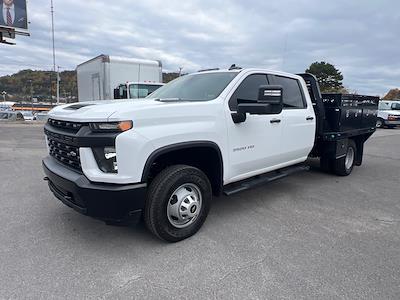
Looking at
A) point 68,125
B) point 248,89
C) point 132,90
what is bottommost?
point 68,125

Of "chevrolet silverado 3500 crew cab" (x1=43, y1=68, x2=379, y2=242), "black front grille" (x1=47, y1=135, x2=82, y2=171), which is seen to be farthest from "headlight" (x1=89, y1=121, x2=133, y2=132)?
"black front grille" (x1=47, y1=135, x2=82, y2=171)

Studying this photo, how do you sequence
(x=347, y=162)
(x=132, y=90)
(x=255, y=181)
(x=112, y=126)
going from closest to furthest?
Answer: (x=112, y=126) < (x=255, y=181) < (x=347, y=162) < (x=132, y=90)

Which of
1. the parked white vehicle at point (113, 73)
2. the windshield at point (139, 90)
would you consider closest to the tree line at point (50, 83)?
the parked white vehicle at point (113, 73)

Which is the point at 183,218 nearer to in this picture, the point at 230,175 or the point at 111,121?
the point at 230,175

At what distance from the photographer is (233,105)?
3684 millimetres

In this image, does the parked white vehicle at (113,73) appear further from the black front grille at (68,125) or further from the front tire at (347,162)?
the black front grille at (68,125)

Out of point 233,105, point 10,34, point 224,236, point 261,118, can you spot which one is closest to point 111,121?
point 233,105

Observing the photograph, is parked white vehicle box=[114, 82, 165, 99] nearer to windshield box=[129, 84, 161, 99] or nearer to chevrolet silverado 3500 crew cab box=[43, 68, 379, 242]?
windshield box=[129, 84, 161, 99]

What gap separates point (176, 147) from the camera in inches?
121

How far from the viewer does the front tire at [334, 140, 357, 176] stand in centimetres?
628

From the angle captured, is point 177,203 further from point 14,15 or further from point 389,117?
point 389,117

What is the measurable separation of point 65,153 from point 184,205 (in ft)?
4.44

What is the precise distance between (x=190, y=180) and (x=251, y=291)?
1.24 metres

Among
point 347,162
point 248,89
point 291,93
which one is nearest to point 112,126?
point 248,89
